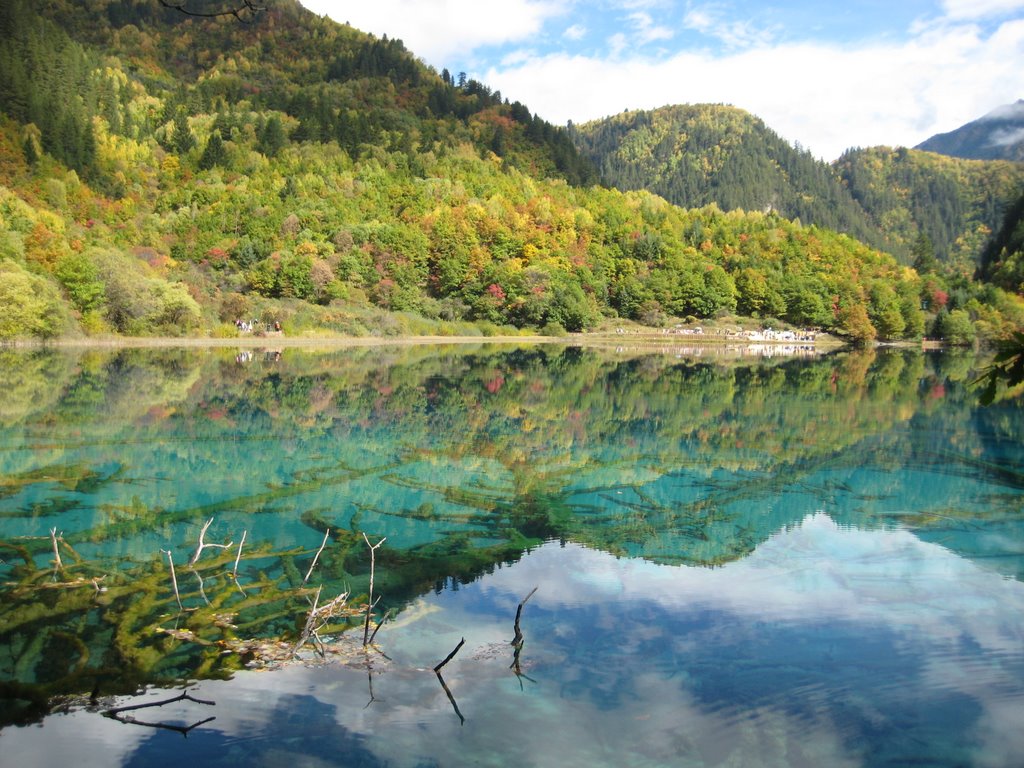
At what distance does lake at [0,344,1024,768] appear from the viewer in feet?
16.5

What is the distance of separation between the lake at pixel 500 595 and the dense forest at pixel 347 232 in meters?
29.8

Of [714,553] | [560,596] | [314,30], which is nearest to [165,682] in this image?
[560,596]

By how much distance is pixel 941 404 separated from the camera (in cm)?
2409

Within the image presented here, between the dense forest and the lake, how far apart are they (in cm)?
2979

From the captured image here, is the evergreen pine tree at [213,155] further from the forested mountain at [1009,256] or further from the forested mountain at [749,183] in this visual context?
the forested mountain at [749,183]

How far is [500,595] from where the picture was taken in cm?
743

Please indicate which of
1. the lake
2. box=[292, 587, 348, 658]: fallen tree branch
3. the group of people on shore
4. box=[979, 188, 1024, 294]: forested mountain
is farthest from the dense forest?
box=[292, 587, 348, 658]: fallen tree branch

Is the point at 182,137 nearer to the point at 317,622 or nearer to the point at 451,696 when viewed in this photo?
the point at 317,622

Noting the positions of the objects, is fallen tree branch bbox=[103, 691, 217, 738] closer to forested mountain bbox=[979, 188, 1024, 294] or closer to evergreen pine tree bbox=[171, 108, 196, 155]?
forested mountain bbox=[979, 188, 1024, 294]

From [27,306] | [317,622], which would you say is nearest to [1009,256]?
[27,306]

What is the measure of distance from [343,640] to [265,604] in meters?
1.02

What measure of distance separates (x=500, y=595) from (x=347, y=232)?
6482cm

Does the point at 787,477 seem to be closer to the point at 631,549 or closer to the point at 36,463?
the point at 631,549

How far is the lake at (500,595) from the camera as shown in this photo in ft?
16.5
